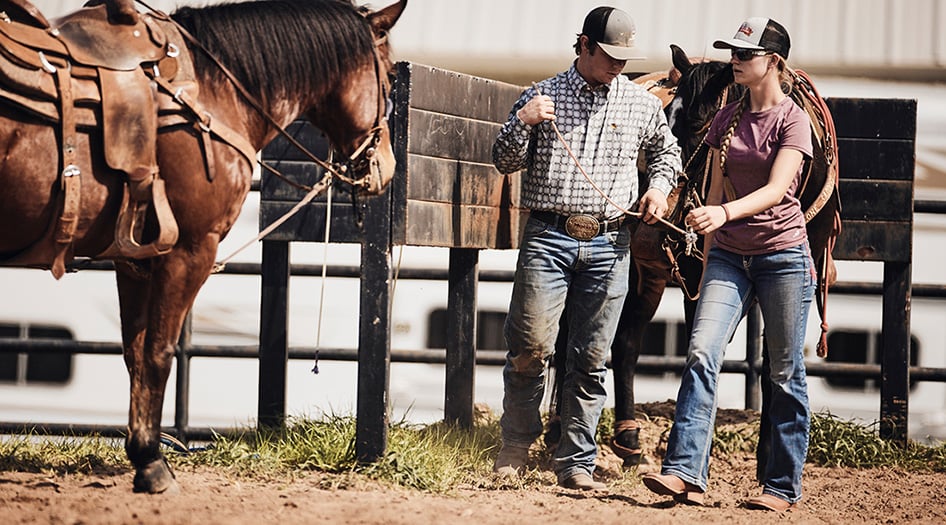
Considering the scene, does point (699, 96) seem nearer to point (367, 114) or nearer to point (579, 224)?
point (579, 224)

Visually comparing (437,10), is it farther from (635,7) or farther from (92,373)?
(92,373)

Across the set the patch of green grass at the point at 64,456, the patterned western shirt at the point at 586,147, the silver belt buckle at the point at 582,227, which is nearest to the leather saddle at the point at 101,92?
the patch of green grass at the point at 64,456

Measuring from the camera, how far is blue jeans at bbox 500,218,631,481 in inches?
223

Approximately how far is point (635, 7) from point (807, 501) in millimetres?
6099

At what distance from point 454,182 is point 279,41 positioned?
1300 mm

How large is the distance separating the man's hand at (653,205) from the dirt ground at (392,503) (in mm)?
1183

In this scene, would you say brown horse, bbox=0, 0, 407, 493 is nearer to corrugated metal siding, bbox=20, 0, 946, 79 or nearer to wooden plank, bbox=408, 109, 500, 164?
wooden plank, bbox=408, 109, 500, 164

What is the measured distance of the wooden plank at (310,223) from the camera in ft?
20.1

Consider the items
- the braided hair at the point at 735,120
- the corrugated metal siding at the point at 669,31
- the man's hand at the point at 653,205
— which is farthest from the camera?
the corrugated metal siding at the point at 669,31

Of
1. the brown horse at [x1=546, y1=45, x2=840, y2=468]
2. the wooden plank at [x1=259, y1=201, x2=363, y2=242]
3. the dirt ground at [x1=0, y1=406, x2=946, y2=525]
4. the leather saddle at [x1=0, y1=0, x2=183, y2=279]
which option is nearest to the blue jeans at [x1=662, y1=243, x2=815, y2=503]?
the dirt ground at [x1=0, y1=406, x2=946, y2=525]

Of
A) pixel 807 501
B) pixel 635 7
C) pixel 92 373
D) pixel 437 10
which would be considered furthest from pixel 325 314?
pixel 807 501

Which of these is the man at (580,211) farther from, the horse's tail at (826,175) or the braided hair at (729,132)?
the horse's tail at (826,175)

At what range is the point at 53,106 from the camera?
442cm

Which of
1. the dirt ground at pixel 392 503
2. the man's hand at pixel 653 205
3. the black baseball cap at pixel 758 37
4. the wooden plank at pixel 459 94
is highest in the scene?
the black baseball cap at pixel 758 37
